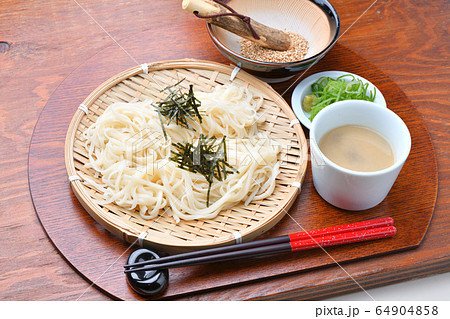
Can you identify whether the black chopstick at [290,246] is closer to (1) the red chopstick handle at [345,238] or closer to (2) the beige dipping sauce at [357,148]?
(1) the red chopstick handle at [345,238]

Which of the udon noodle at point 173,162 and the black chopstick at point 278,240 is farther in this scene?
the udon noodle at point 173,162

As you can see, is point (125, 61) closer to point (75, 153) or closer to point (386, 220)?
point (75, 153)

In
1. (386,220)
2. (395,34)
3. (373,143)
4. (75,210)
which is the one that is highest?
(395,34)

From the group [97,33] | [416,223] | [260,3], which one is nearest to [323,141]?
[416,223]

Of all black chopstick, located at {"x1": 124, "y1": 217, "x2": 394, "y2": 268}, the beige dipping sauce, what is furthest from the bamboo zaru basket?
the beige dipping sauce

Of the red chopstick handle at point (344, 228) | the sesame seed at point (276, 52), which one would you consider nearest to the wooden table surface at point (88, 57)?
the red chopstick handle at point (344, 228)

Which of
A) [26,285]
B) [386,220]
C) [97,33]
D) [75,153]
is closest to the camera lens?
[26,285]

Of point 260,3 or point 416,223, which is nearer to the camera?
point 416,223
